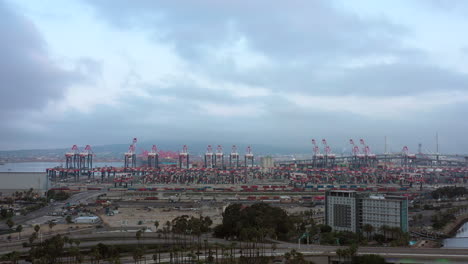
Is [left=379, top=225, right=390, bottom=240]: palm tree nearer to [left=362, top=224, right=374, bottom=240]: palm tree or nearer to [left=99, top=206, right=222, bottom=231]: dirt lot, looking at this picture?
[left=362, top=224, right=374, bottom=240]: palm tree

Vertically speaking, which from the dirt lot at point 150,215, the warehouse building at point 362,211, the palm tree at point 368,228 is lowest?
the dirt lot at point 150,215

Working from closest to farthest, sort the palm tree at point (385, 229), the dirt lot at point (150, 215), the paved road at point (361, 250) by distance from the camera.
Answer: the paved road at point (361, 250), the palm tree at point (385, 229), the dirt lot at point (150, 215)

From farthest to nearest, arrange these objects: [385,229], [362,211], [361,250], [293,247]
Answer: [362,211]
[385,229]
[293,247]
[361,250]

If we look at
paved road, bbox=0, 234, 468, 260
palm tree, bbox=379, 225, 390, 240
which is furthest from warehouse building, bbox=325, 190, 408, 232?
paved road, bbox=0, 234, 468, 260

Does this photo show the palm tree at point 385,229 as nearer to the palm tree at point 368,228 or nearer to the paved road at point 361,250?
the palm tree at point 368,228

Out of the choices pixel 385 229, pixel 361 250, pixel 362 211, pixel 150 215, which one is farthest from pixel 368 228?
pixel 150 215

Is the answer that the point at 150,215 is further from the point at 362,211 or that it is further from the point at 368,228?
the point at 368,228

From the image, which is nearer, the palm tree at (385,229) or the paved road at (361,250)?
the paved road at (361,250)

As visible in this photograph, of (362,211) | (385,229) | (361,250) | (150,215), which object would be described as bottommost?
(150,215)

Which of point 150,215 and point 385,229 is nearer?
point 385,229

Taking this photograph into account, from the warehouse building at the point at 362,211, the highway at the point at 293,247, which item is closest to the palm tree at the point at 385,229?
the warehouse building at the point at 362,211

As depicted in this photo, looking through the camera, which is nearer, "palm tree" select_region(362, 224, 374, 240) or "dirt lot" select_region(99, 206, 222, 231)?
"palm tree" select_region(362, 224, 374, 240)
